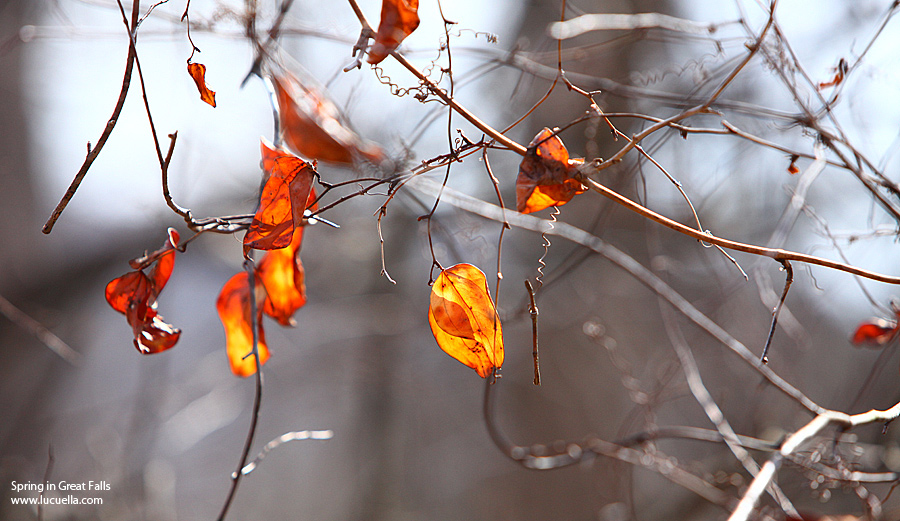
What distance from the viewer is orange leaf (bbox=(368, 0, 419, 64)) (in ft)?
0.86

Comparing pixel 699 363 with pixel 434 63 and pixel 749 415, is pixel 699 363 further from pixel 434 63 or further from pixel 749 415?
pixel 434 63

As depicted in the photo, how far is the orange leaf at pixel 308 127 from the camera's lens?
51 centimetres

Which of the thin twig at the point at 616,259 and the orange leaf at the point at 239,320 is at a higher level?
the thin twig at the point at 616,259

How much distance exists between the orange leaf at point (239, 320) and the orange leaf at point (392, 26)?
0.22 m

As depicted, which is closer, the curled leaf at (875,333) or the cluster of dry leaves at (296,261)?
the cluster of dry leaves at (296,261)

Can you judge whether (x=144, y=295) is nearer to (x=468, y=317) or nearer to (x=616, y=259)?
(x=468, y=317)

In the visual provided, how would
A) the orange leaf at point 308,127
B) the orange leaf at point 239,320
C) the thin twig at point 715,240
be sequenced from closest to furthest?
1. the thin twig at point 715,240
2. the orange leaf at point 239,320
3. the orange leaf at point 308,127

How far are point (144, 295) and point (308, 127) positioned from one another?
24cm

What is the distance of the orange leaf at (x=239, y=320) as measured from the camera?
40 cm

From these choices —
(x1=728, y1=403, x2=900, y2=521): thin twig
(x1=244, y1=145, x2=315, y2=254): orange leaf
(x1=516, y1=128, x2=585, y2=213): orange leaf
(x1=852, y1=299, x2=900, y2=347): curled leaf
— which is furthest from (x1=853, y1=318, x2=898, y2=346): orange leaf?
(x1=244, y1=145, x2=315, y2=254): orange leaf

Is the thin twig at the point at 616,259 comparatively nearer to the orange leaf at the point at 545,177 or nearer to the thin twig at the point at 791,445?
the thin twig at the point at 791,445

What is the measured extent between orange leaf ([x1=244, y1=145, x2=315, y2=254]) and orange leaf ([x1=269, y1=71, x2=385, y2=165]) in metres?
0.20

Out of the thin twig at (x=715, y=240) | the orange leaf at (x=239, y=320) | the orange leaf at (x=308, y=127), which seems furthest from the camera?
the orange leaf at (x=308, y=127)

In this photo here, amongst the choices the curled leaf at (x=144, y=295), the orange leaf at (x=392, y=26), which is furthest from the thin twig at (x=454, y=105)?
the curled leaf at (x=144, y=295)
